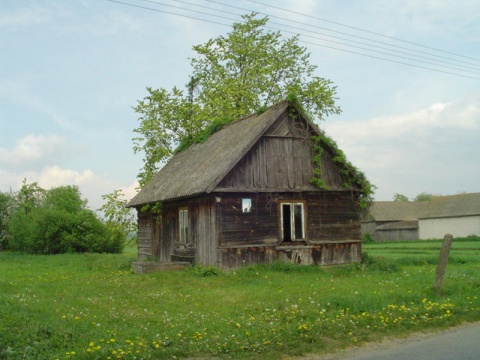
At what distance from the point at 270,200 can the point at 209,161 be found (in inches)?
150

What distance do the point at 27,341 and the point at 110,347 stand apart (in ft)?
4.88

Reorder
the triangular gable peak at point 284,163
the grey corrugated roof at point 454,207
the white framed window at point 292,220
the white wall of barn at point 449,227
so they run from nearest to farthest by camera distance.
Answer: the triangular gable peak at point 284,163
the white framed window at point 292,220
the white wall of barn at point 449,227
the grey corrugated roof at point 454,207

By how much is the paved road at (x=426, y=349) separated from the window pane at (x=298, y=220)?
11.5 metres

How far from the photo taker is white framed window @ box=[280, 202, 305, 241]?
2058 cm

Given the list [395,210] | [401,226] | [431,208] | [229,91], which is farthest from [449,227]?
[229,91]

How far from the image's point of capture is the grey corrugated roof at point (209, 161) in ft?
64.4

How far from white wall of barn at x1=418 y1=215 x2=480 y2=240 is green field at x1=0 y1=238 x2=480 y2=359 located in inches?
2046

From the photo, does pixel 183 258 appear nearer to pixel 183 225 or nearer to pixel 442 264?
pixel 183 225

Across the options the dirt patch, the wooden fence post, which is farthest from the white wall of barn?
the dirt patch

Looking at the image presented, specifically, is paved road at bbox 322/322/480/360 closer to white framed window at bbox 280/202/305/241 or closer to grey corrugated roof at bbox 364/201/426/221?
white framed window at bbox 280/202/305/241

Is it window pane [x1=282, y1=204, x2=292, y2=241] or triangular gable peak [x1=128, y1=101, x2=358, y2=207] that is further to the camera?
window pane [x1=282, y1=204, x2=292, y2=241]

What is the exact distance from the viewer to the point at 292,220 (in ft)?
68.0

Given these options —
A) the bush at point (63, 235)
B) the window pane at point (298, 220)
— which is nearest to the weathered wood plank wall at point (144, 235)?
the window pane at point (298, 220)

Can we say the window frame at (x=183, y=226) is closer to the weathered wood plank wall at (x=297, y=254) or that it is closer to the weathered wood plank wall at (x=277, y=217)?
the weathered wood plank wall at (x=277, y=217)
